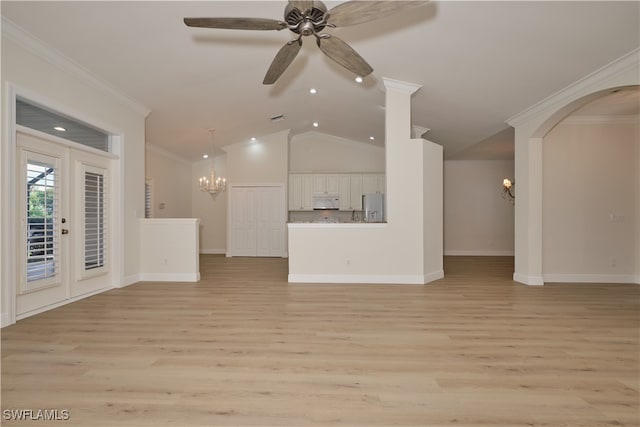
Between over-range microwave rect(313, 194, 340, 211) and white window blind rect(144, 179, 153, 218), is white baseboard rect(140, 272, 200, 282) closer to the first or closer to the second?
white window blind rect(144, 179, 153, 218)

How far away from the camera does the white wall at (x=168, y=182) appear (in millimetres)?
7484

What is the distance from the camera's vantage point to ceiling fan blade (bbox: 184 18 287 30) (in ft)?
7.82

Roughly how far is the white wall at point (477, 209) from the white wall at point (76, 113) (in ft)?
25.4

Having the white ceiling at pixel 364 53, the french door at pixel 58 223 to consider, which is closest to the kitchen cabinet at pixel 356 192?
the white ceiling at pixel 364 53

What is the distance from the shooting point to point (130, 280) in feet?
15.8

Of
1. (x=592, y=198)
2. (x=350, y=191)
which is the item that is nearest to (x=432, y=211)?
(x=592, y=198)

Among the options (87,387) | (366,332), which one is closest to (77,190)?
(87,387)

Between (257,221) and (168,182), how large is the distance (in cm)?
255

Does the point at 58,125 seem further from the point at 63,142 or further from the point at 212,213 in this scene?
the point at 212,213

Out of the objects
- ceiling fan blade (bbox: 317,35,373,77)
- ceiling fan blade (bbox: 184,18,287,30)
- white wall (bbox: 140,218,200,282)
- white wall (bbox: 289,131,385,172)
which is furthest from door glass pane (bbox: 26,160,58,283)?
white wall (bbox: 289,131,385,172)

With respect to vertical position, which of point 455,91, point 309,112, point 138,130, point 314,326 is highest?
point 309,112

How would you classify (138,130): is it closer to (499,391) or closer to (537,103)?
(499,391)

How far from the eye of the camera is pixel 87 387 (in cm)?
189

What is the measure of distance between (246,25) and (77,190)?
10.3ft
